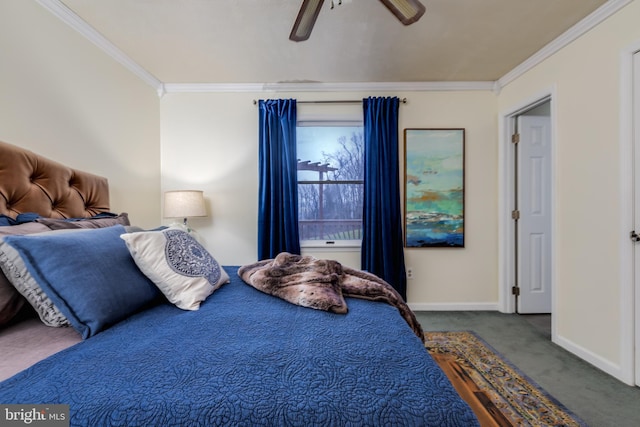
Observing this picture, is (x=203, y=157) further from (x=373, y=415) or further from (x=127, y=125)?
(x=373, y=415)

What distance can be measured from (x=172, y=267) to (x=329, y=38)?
82.1 inches

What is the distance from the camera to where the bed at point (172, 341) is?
61 centimetres

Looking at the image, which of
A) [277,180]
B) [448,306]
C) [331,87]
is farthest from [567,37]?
[277,180]

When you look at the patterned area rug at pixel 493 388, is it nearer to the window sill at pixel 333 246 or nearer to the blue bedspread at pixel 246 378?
the blue bedspread at pixel 246 378

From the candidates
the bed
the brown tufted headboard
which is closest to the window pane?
the bed

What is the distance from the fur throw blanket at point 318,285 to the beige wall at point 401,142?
1495 mm

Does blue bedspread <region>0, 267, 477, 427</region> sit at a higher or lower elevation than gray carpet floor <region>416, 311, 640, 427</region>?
higher

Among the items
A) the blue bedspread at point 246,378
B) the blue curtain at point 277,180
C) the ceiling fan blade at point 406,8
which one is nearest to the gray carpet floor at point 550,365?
the blue bedspread at point 246,378

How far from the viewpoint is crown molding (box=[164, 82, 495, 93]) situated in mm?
3016

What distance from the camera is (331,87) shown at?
302 centimetres

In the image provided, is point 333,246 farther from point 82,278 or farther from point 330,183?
point 82,278

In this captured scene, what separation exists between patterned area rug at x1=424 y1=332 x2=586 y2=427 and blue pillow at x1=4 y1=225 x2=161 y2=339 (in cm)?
152

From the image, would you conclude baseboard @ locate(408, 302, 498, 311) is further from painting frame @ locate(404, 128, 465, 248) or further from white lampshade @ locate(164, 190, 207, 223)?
white lampshade @ locate(164, 190, 207, 223)

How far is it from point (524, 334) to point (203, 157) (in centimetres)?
→ 370
